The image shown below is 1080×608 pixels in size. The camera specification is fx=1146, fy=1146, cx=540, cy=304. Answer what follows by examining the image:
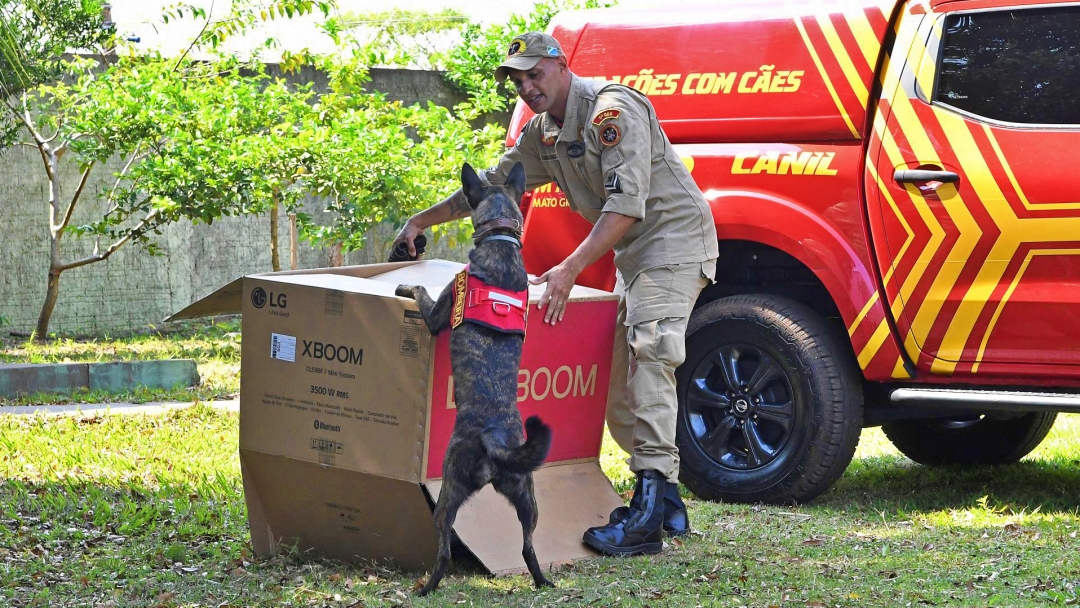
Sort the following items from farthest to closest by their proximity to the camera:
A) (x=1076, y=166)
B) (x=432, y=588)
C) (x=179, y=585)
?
(x=1076, y=166) < (x=179, y=585) < (x=432, y=588)

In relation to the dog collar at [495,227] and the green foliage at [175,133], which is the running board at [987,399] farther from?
the green foliage at [175,133]

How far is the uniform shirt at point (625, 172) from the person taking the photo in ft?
12.7

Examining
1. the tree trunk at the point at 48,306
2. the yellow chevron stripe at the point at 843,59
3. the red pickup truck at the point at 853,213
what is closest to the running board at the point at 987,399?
the red pickup truck at the point at 853,213

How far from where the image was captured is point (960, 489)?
5.18 metres

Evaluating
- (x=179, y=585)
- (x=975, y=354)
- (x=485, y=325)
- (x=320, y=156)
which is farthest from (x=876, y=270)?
(x=320, y=156)

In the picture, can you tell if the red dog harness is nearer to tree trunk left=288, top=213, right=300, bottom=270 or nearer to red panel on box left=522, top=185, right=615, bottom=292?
red panel on box left=522, top=185, right=615, bottom=292

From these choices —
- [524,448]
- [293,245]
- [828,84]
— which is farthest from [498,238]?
[293,245]

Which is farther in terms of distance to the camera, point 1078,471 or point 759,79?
point 1078,471

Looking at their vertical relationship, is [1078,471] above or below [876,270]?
below

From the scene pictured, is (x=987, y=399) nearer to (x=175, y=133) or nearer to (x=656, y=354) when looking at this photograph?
(x=656, y=354)

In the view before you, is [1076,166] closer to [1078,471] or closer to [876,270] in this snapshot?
[876,270]

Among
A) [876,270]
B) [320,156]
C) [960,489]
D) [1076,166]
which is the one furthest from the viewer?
[320,156]

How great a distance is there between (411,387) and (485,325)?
312 millimetres

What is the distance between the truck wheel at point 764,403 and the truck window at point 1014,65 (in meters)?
1.05
